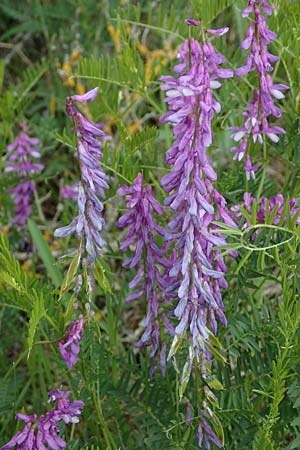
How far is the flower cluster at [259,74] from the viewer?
4.88 ft

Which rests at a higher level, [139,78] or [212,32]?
[212,32]

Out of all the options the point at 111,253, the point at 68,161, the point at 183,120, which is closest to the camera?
the point at 183,120

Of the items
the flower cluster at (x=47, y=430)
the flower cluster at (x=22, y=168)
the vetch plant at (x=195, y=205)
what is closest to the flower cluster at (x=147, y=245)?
the vetch plant at (x=195, y=205)

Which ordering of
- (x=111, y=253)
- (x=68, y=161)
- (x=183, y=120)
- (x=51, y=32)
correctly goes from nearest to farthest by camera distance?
1. (x=183, y=120)
2. (x=111, y=253)
3. (x=68, y=161)
4. (x=51, y=32)

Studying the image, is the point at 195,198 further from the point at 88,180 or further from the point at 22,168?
the point at 22,168

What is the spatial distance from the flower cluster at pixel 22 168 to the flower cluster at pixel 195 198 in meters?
0.99

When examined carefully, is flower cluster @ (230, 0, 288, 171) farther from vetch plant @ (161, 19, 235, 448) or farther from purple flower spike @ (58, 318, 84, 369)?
purple flower spike @ (58, 318, 84, 369)

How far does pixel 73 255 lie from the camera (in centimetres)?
140

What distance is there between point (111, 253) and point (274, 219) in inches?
18.3

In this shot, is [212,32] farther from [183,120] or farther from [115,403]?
[115,403]

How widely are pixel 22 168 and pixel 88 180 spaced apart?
1.02 meters

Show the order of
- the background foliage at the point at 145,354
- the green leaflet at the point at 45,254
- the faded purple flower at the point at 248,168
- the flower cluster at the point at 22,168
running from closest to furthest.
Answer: the background foliage at the point at 145,354 → the faded purple flower at the point at 248,168 → the green leaflet at the point at 45,254 → the flower cluster at the point at 22,168

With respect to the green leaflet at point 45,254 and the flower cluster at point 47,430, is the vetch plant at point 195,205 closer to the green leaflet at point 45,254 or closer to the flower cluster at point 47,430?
the flower cluster at point 47,430

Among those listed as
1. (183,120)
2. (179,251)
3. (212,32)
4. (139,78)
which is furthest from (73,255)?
(139,78)
